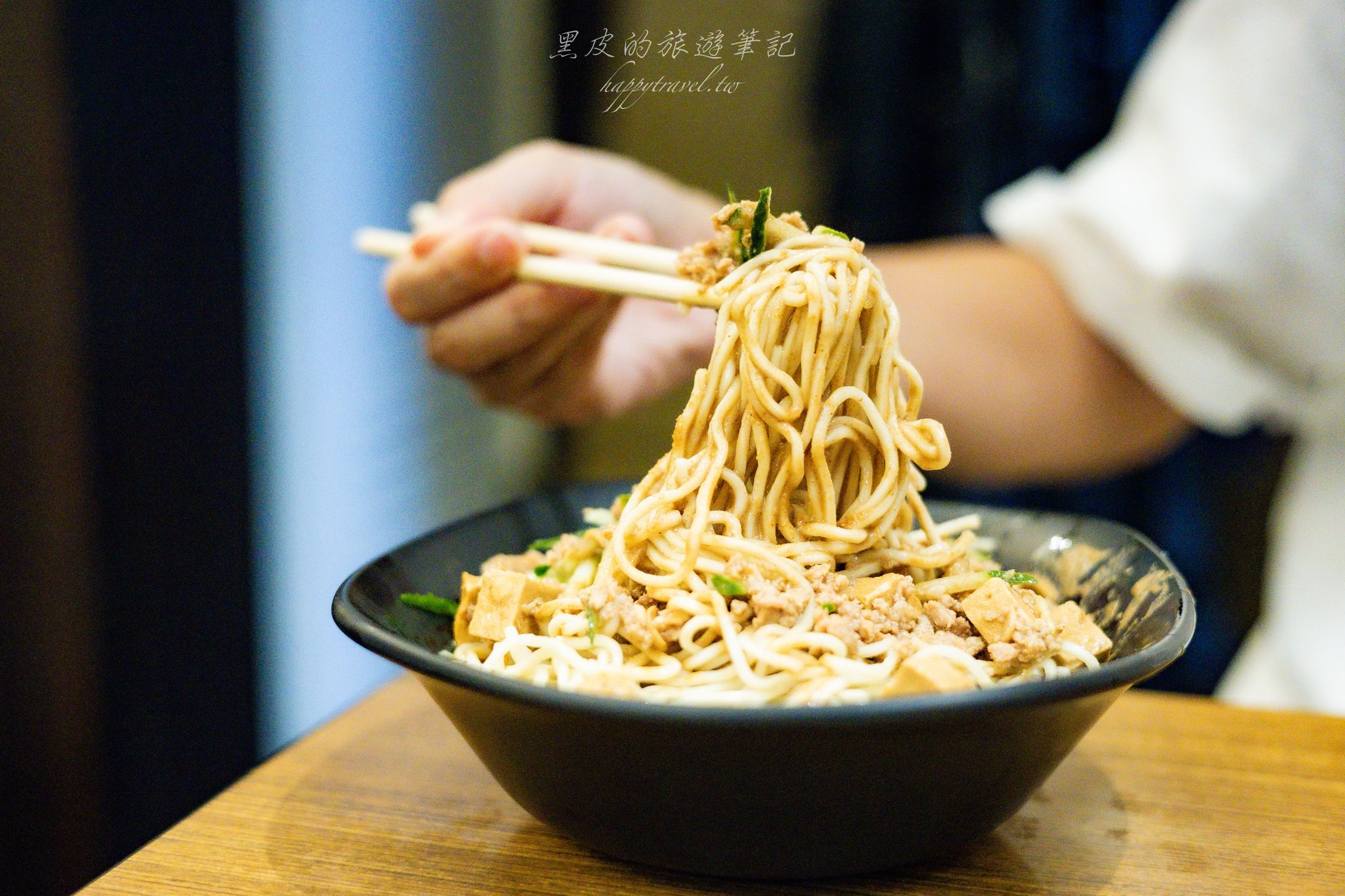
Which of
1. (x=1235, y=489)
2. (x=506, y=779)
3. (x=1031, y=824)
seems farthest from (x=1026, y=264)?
(x=506, y=779)

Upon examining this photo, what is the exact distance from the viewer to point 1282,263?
5.46 ft

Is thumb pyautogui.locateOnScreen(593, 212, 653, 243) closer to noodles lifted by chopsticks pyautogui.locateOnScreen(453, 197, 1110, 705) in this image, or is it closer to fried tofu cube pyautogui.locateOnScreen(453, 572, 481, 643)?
noodles lifted by chopsticks pyautogui.locateOnScreen(453, 197, 1110, 705)

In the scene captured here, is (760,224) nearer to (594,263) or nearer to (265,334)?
(594,263)

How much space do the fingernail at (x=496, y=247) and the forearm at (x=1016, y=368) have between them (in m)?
0.83

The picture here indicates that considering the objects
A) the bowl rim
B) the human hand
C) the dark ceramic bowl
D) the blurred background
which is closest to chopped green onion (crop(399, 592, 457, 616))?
the dark ceramic bowl

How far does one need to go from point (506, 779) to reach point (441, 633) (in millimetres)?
262

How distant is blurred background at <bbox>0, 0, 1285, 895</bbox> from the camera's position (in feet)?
5.86

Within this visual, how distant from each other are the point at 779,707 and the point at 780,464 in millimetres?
416

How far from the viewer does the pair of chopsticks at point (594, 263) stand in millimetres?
1129

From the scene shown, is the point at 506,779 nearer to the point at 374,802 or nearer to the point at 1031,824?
the point at 374,802

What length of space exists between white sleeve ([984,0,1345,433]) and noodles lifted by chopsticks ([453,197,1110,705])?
0.90m

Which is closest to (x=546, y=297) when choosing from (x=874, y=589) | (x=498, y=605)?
(x=498, y=605)

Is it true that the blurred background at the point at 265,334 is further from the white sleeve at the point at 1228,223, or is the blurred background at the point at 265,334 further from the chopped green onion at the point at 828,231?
the white sleeve at the point at 1228,223

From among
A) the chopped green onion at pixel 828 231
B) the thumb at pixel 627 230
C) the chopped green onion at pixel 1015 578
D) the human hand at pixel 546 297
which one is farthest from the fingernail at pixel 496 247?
the chopped green onion at pixel 1015 578
